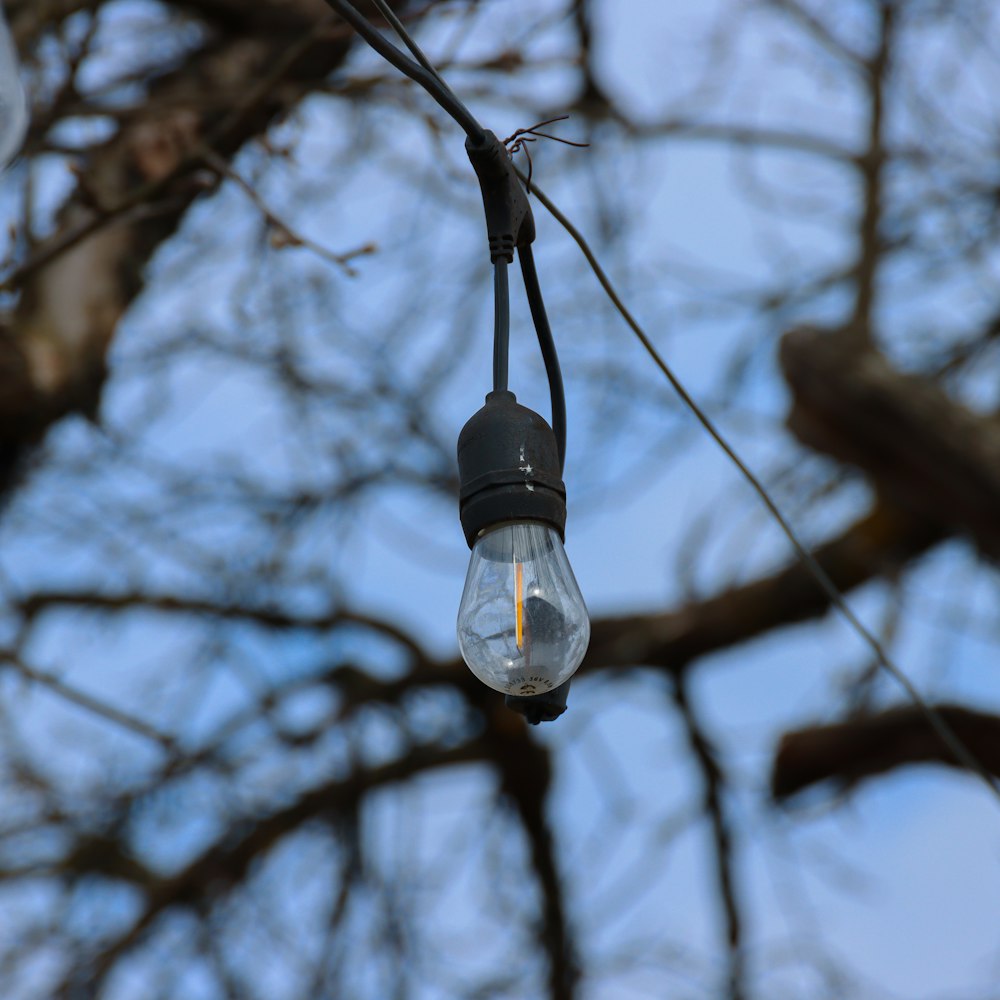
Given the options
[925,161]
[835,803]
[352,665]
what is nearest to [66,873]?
[352,665]

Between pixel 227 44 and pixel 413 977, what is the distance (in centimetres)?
283

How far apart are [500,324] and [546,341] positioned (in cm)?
19

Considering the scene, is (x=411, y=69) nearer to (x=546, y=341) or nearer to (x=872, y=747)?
(x=546, y=341)

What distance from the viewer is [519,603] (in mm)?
1515

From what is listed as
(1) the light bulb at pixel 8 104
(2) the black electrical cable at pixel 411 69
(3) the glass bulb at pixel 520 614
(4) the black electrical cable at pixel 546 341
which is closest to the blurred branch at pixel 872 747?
(4) the black electrical cable at pixel 546 341

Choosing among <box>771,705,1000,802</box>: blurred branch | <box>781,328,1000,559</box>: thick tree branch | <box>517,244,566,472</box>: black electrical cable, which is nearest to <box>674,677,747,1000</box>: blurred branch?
<box>771,705,1000,802</box>: blurred branch

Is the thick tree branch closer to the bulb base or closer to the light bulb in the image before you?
the bulb base

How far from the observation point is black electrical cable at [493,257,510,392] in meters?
1.66

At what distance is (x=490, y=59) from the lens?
3.28 m

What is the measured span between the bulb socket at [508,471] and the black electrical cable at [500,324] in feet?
0.12

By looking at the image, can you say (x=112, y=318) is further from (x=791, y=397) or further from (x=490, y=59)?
(x=791, y=397)

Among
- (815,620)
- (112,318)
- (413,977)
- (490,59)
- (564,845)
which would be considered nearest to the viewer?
(490,59)

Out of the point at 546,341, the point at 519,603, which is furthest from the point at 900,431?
the point at 519,603

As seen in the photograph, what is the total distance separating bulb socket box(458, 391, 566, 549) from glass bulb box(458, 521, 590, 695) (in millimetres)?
20
